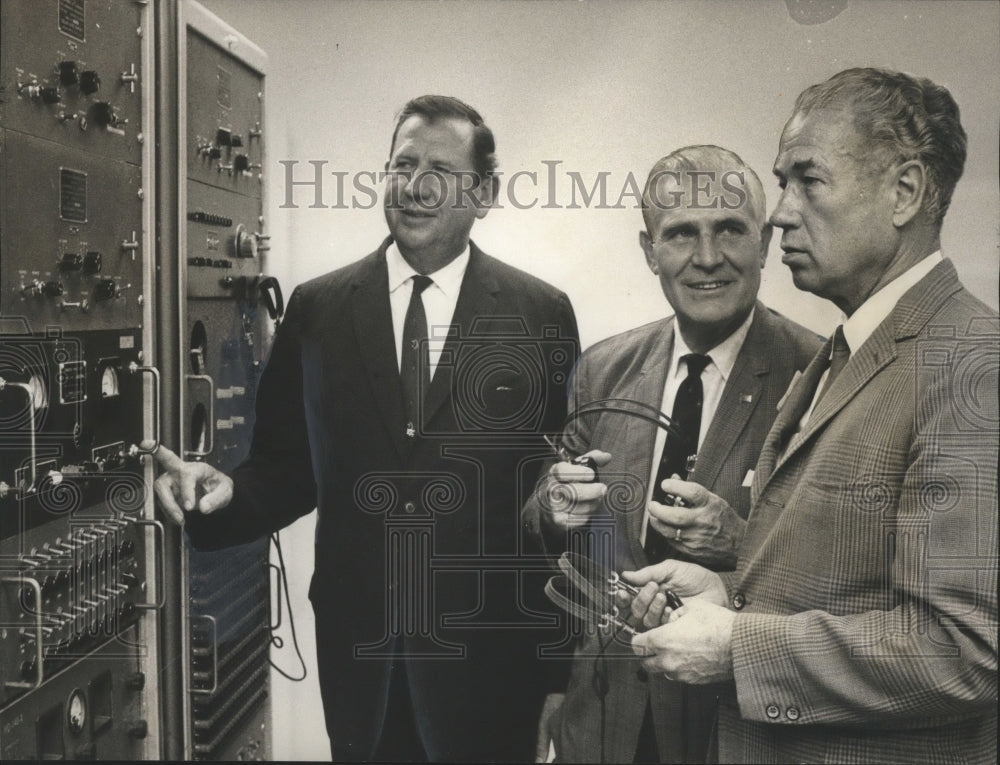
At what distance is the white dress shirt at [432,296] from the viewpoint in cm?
290

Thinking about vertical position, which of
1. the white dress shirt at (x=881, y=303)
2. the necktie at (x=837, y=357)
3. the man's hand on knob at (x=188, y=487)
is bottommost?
the man's hand on knob at (x=188, y=487)

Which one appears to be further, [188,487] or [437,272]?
[188,487]

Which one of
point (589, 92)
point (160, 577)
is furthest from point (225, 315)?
point (589, 92)

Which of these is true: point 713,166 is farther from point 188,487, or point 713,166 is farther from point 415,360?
point 188,487

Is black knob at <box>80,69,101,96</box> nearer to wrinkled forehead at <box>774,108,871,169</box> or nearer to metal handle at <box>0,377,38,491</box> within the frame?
metal handle at <box>0,377,38,491</box>

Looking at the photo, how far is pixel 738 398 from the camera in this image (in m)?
2.82

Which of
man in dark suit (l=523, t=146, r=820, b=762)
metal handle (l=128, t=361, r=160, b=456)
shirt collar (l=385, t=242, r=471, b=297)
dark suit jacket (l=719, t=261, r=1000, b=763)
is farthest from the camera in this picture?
metal handle (l=128, t=361, r=160, b=456)

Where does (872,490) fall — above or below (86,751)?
above

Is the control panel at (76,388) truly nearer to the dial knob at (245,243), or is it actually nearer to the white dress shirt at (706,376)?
the dial knob at (245,243)

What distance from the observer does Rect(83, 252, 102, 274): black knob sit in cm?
284

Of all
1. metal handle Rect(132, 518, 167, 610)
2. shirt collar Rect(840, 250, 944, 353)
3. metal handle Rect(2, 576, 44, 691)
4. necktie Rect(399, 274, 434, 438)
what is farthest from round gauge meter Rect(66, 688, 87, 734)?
shirt collar Rect(840, 250, 944, 353)

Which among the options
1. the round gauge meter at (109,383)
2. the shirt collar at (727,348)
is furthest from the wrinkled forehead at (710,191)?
the round gauge meter at (109,383)

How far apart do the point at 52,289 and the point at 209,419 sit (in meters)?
0.60

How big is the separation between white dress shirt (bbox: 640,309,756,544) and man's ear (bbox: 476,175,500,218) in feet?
2.15
